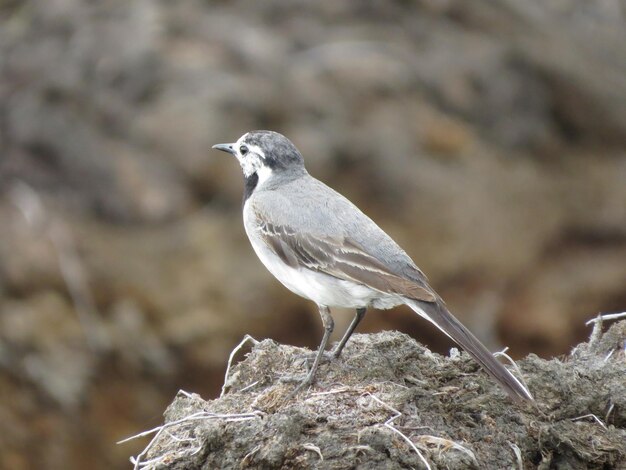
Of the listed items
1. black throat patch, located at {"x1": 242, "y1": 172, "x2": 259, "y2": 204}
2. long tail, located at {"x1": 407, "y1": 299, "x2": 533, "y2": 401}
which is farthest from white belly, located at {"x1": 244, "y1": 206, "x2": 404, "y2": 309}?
black throat patch, located at {"x1": 242, "y1": 172, "x2": 259, "y2": 204}

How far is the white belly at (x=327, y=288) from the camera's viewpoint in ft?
21.9

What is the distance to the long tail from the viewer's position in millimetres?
5703

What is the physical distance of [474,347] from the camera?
5945 mm

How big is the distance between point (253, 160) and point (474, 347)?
2577 mm

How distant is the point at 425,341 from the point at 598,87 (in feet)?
15.7

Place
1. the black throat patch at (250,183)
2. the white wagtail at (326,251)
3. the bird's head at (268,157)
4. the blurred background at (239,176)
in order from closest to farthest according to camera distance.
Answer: the white wagtail at (326,251), the bird's head at (268,157), the black throat patch at (250,183), the blurred background at (239,176)

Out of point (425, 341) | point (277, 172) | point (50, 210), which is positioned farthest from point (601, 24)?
point (277, 172)

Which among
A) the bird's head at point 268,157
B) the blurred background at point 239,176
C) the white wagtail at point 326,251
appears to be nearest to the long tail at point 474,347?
the white wagtail at point 326,251

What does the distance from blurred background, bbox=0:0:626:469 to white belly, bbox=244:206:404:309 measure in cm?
548

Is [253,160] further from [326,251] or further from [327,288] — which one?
[327,288]

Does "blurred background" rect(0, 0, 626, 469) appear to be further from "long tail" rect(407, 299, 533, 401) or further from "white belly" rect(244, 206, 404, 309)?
"long tail" rect(407, 299, 533, 401)

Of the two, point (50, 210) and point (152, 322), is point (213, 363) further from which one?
point (50, 210)

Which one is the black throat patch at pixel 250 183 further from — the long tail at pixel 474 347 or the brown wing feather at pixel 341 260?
the long tail at pixel 474 347

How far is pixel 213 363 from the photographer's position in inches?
490
